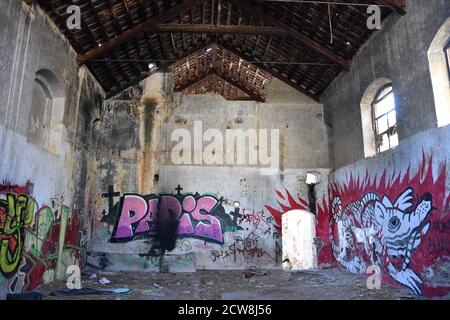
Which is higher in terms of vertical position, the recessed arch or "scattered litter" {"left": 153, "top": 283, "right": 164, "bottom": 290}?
the recessed arch

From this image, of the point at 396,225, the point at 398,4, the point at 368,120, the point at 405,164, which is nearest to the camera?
the point at 398,4

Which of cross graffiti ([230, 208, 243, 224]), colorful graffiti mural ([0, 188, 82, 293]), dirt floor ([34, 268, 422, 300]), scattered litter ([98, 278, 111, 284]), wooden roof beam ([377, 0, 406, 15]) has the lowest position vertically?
dirt floor ([34, 268, 422, 300])

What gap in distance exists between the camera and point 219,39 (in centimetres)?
1238

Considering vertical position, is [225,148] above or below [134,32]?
Result: below

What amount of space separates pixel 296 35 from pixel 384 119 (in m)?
3.71

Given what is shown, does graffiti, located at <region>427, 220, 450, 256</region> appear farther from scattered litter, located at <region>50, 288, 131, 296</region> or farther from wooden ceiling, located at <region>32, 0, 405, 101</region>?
scattered litter, located at <region>50, 288, 131, 296</region>

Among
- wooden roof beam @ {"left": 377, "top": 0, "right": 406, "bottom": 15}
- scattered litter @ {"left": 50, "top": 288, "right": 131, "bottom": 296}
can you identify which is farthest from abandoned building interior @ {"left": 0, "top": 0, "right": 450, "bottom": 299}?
scattered litter @ {"left": 50, "top": 288, "right": 131, "bottom": 296}

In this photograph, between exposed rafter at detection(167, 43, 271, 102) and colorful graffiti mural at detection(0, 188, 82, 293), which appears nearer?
colorful graffiti mural at detection(0, 188, 82, 293)

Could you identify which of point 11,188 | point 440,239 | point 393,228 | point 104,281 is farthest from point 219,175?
point 440,239

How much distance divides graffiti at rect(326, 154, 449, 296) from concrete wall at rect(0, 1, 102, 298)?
331 inches

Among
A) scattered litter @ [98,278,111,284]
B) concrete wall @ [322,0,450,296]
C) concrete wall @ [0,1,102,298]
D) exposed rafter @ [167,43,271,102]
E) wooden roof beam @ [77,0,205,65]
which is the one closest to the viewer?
concrete wall @ [0,1,102,298]

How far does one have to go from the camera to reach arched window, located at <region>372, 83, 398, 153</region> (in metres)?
8.75

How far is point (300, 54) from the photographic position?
11539 mm

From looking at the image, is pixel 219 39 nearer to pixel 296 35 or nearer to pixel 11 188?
pixel 296 35
